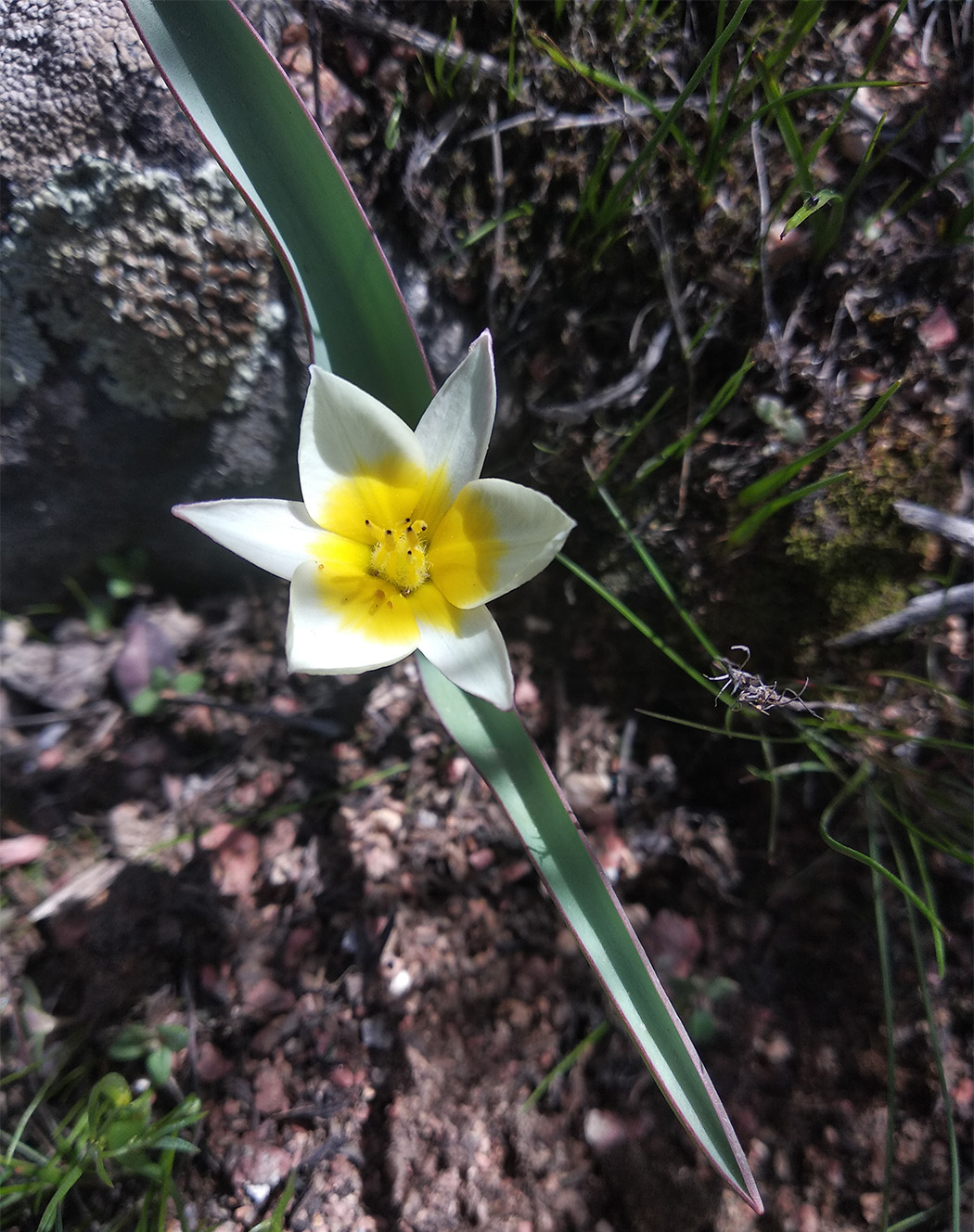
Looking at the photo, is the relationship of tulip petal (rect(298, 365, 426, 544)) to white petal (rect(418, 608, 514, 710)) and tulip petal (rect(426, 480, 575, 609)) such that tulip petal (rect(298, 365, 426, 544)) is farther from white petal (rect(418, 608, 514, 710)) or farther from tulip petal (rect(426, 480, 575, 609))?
white petal (rect(418, 608, 514, 710))

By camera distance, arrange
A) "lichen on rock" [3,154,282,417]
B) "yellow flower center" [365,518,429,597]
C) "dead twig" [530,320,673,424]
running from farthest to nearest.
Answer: "dead twig" [530,320,673,424] < "lichen on rock" [3,154,282,417] < "yellow flower center" [365,518,429,597]

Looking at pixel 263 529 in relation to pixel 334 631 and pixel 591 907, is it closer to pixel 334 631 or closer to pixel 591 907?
pixel 334 631

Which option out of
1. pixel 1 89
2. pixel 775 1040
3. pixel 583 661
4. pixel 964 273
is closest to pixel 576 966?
pixel 775 1040

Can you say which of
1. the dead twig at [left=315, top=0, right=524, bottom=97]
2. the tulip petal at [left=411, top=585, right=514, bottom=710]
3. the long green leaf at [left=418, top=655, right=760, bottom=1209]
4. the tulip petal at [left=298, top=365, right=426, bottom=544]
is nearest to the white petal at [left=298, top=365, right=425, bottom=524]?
the tulip petal at [left=298, top=365, right=426, bottom=544]

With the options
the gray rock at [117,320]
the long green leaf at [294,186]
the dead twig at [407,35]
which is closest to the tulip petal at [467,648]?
the long green leaf at [294,186]

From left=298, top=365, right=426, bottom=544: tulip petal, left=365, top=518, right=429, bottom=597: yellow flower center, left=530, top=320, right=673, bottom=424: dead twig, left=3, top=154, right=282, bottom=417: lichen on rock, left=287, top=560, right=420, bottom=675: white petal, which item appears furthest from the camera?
left=530, top=320, right=673, bottom=424: dead twig

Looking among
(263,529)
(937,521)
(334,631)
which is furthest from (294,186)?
(937,521)

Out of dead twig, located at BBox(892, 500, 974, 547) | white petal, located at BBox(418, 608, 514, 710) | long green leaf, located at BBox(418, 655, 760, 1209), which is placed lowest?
long green leaf, located at BBox(418, 655, 760, 1209)
